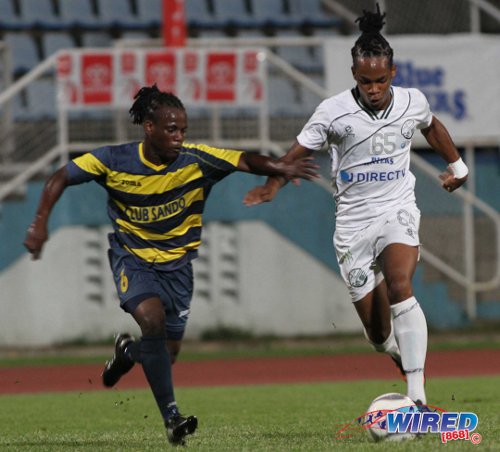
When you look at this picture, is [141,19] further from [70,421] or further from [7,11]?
[70,421]

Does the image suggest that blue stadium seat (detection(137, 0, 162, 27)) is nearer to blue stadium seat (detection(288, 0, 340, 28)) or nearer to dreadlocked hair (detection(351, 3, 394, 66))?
blue stadium seat (detection(288, 0, 340, 28))

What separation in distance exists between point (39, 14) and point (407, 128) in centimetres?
1370

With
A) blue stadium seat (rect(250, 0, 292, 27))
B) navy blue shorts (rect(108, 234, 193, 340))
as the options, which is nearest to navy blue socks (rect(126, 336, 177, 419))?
navy blue shorts (rect(108, 234, 193, 340))

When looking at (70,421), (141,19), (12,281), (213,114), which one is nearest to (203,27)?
(141,19)

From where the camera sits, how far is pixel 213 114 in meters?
17.5

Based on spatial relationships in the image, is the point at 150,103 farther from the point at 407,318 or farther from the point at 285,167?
the point at 407,318

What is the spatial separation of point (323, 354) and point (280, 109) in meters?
3.60

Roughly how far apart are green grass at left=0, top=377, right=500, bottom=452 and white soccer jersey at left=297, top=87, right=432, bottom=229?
1602 mm

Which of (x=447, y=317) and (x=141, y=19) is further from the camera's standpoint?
(x=141, y=19)

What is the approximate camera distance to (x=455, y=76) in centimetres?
1830

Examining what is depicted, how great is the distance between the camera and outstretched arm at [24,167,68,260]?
7.60 meters

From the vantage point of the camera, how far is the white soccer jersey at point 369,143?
8.31 metres

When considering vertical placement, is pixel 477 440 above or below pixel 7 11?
below

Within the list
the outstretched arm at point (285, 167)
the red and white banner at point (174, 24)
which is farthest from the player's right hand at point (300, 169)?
the red and white banner at point (174, 24)
